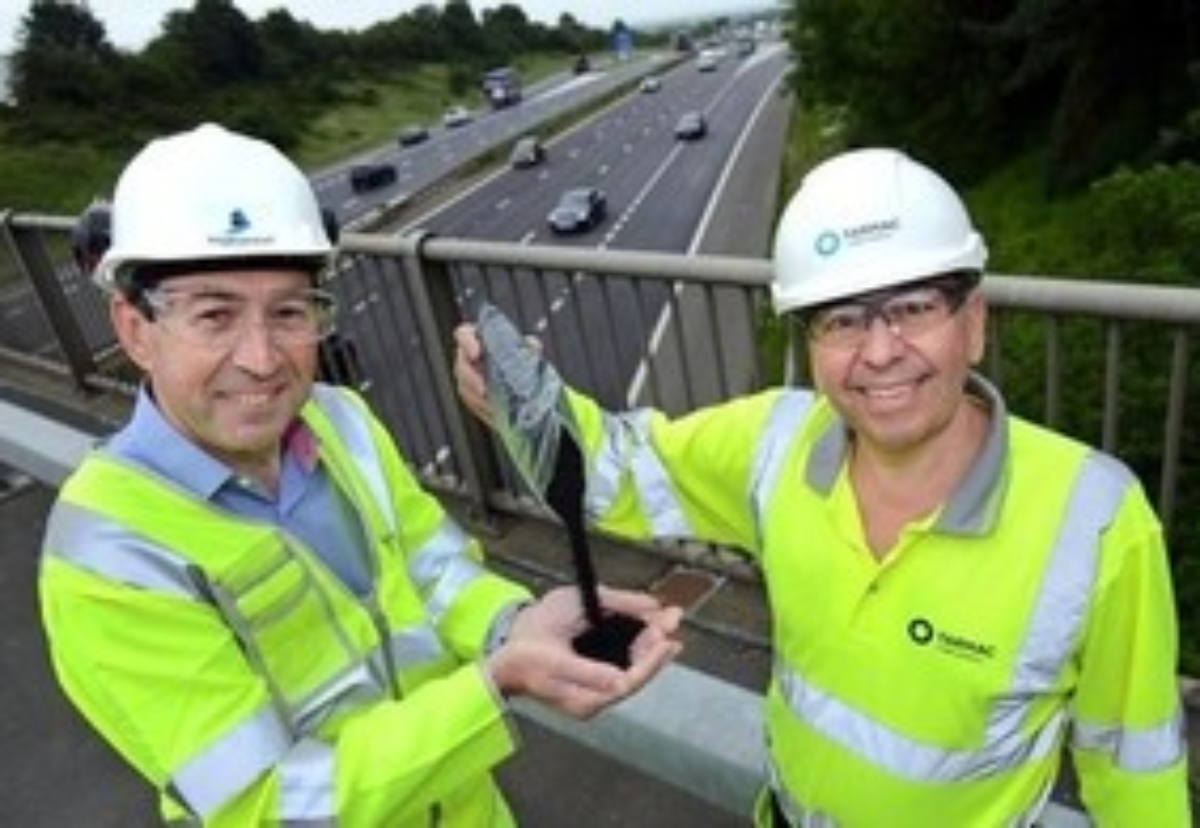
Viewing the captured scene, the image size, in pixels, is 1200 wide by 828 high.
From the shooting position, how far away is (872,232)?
1828 mm

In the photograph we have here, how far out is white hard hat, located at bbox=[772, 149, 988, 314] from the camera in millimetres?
1819

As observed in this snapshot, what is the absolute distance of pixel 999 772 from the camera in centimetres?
200

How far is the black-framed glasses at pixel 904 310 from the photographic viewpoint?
1843 millimetres

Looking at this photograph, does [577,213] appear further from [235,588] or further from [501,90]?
[501,90]

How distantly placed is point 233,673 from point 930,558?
110cm

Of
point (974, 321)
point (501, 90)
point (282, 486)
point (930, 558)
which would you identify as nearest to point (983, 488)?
point (930, 558)

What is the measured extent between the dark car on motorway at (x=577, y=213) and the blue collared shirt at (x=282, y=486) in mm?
42054

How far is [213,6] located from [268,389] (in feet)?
285

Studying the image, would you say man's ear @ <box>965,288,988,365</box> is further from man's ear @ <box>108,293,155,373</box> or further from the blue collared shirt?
man's ear @ <box>108,293,155,373</box>

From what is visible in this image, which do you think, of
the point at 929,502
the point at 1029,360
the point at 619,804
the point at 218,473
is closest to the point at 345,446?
the point at 218,473

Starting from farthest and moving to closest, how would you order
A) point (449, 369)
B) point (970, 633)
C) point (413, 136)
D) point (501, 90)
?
point (501, 90) → point (413, 136) → point (449, 369) → point (970, 633)

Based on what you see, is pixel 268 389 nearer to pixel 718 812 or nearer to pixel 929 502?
pixel 929 502

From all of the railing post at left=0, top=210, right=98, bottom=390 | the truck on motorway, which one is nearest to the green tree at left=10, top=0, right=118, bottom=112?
the truck on motorway

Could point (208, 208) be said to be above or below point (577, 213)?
above
